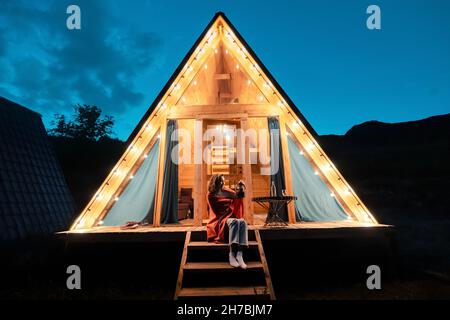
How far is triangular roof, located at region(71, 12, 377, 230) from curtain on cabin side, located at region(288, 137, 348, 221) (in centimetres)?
21

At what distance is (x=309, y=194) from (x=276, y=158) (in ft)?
3.73

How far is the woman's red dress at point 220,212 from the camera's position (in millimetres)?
3895

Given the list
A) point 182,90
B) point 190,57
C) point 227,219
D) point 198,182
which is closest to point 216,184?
point 227,219

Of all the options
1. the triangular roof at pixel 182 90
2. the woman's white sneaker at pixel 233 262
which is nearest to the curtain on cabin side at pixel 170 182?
the triangular roof at pixel 182 90

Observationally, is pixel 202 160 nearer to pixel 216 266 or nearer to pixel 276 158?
pixel 276 158

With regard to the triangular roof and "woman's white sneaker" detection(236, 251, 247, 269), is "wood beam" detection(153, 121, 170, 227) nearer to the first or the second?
the triangular roof

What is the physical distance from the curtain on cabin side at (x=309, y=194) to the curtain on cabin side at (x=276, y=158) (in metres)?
0.31

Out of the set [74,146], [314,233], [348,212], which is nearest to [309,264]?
[314,233]

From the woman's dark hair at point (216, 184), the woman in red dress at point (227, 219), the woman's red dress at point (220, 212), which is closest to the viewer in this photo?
the woman in red dress at point (227, 219)

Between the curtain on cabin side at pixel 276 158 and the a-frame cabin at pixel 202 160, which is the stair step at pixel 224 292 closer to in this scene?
the a-frame cabin at pixel 202 160

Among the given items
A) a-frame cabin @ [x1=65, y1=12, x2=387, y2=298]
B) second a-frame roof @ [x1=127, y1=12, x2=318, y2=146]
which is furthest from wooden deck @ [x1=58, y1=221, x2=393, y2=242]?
second a-frame roof @ [x1=127, y1=12, x2=318, y2=146]

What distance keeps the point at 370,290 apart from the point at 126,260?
429cm
